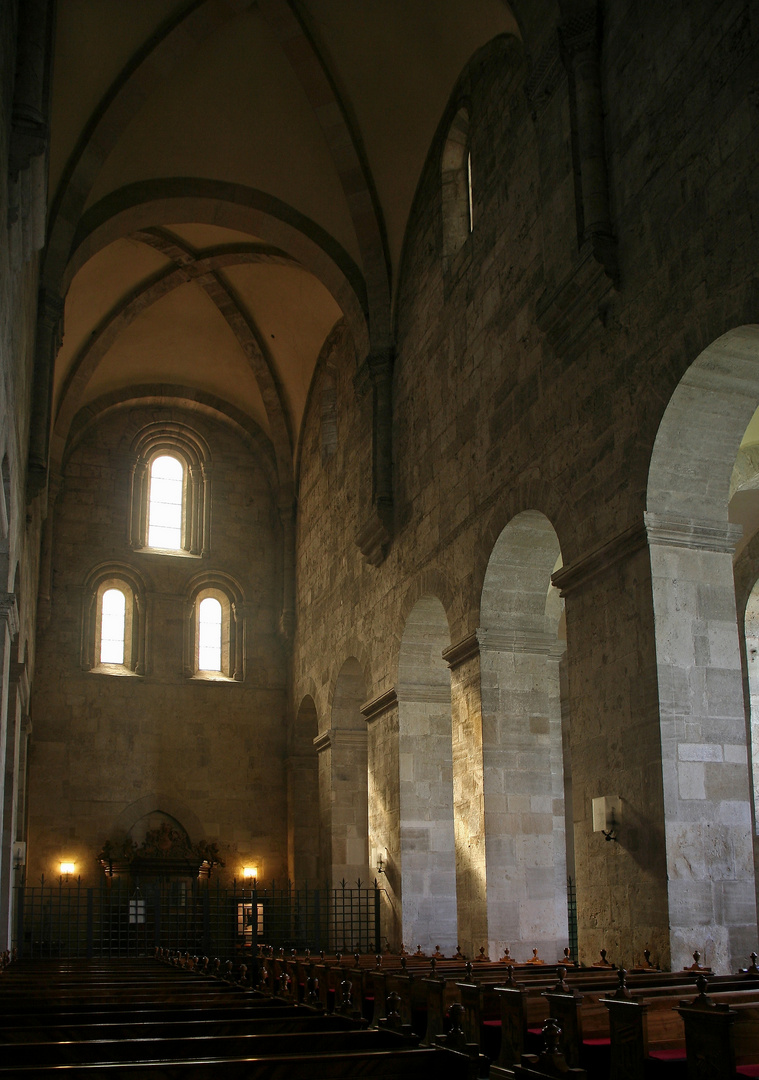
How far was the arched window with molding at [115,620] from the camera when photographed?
22453mm

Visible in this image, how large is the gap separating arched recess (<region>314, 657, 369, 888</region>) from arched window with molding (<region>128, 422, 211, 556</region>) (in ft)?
20.6

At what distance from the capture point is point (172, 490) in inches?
952

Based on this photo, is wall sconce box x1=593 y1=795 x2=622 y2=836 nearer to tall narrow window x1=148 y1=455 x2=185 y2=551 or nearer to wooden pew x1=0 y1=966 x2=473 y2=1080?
wooden pew x1=0 y1=966 x2=473 y2=1080

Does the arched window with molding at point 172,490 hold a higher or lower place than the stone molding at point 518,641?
higher

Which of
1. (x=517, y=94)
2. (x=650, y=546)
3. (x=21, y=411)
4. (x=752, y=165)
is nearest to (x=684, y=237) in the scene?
(x=752, y=165)

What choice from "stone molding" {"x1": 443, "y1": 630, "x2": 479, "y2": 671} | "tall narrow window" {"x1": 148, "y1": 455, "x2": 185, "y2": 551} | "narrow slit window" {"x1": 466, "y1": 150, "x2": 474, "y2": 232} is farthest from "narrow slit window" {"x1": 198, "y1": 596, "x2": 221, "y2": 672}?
"narrow slit window" {"x1": 466, "y1": 150, "x2": 474, "y2": 232}

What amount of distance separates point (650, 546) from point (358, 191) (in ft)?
31.9

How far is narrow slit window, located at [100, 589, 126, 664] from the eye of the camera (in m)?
22.7

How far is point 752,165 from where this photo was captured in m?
8.05

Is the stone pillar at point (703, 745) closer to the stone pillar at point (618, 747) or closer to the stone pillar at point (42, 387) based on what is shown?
the stone pillar at point (618, 747)

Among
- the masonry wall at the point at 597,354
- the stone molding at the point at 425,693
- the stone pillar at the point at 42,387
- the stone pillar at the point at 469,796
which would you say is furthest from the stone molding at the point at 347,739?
the stone pillar at the point at 42,387

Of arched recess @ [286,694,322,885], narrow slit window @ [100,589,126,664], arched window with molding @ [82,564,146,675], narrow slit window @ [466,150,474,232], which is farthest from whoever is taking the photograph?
narrow slit window @ [100,589,126,664]

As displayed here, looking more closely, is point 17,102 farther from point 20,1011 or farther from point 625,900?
point 625,900

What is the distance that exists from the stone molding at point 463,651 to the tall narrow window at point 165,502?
39.3ft
